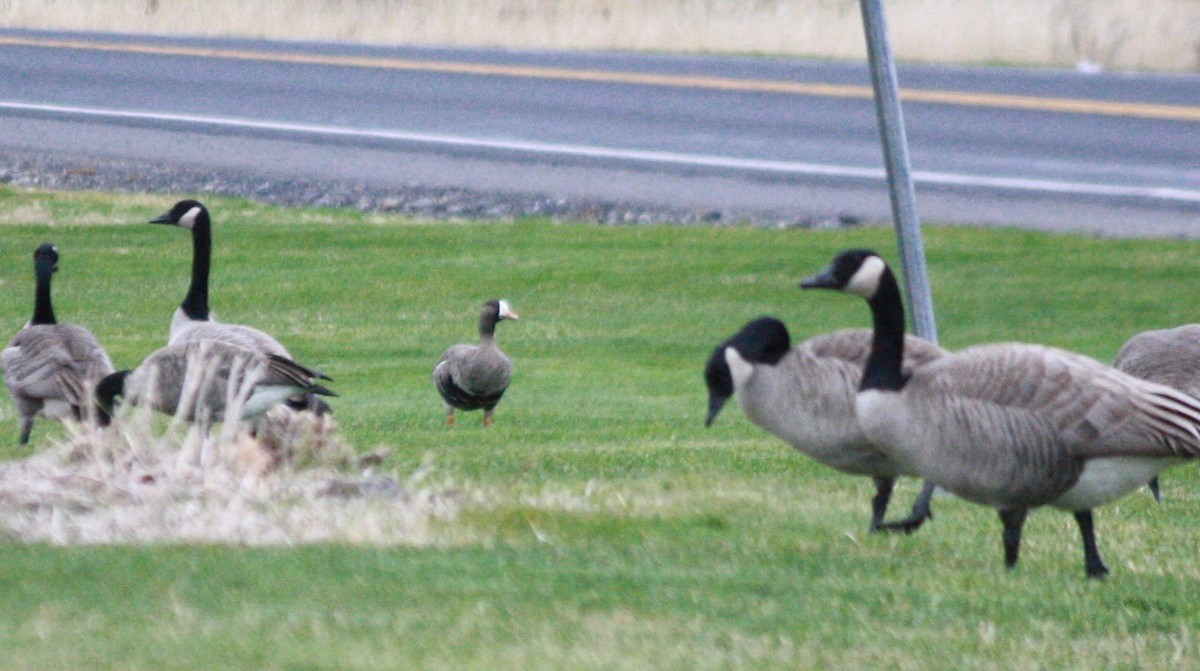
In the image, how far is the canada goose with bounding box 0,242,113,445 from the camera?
432 inches

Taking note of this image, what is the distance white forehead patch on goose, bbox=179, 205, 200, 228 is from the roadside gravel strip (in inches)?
276

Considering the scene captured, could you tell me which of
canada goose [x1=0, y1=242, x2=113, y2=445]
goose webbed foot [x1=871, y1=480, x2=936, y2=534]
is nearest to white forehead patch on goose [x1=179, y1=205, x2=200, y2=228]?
canada goose [x1=0, y1=242, x2=113, y2=445]

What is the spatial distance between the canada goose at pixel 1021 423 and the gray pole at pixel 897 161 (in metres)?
1.65

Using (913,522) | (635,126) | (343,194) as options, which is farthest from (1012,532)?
(635,126)

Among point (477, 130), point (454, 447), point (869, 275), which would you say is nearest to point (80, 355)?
point (454, 447)

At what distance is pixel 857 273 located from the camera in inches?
295

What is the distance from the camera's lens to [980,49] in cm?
Answer: 3091

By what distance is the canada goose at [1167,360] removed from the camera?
9898 millimetres

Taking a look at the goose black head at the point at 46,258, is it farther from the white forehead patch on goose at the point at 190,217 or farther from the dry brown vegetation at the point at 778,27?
the dry brown vegetation at the point at 778,27

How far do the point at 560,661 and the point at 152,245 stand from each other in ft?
45.5

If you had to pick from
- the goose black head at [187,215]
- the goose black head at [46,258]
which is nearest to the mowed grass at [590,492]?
the goose black head at [46,258]

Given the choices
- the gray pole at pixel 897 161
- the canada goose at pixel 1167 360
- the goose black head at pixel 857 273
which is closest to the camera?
the goose black head at pixel 857 273

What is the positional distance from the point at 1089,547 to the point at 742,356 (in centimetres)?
162

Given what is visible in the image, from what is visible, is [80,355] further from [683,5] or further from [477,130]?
[683,5]
